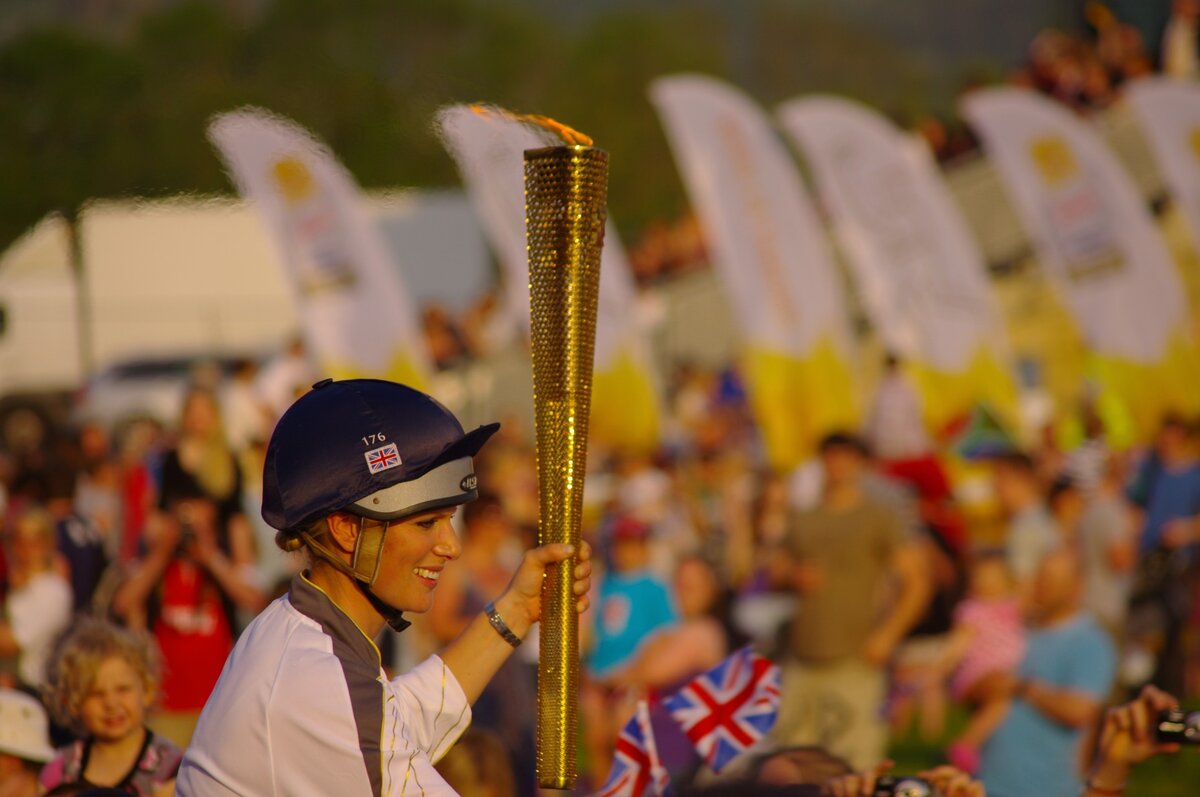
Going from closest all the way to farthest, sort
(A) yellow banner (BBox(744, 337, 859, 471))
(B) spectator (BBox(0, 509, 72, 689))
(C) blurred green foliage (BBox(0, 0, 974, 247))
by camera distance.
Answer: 1. (B) spectator (BBox(0, 509, 72, 689))
2. (C) blurred green foliage (BBox(0, 0, 974, 247))
3. (A) yellow banner (BBox(744, 337, 859, 471))

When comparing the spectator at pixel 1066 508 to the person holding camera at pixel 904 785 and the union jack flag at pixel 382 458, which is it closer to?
the person holding camera at pixel 904 785

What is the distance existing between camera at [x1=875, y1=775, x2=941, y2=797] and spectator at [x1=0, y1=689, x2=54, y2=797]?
8.14ft

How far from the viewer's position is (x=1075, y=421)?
643 inches

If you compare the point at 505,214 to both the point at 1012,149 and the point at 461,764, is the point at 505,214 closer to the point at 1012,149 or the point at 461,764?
the point at 1012,149

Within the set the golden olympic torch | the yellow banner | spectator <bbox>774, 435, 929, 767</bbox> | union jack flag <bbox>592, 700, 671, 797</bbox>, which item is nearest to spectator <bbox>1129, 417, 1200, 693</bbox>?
spectator <bbox>774, 435, 929, 767</bbox>

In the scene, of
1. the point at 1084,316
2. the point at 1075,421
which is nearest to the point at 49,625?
the point at 1084,316

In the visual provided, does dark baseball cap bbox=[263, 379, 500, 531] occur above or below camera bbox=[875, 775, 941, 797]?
above

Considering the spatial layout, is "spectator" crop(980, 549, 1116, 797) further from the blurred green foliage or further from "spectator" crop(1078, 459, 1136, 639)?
"spectator" crop(1078, 459, 1136, 639)

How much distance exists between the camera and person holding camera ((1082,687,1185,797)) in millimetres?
3488

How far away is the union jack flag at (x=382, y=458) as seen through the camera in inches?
111

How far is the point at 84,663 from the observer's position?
457 centimetres

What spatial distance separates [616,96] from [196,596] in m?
37.0

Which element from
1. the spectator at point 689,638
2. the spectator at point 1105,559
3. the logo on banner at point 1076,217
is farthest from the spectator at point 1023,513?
the logo on banner at point 1076,217

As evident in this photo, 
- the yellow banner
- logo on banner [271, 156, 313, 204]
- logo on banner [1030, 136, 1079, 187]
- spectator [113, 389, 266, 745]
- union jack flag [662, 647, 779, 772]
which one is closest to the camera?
union jack flag [662, 647, 779, 772]
